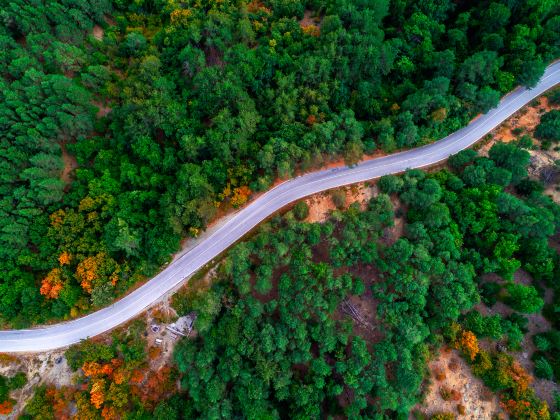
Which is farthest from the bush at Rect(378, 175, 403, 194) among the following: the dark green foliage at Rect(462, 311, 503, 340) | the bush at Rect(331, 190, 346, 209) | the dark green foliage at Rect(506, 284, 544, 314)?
the dark green foliage at Rect(506, 284, 544, 314)

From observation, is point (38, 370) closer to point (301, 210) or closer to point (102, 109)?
point (102, 109)

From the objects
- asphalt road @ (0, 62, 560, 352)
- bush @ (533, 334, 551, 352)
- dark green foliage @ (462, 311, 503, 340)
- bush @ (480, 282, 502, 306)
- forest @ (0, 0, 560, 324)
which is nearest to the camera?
dark green foliage @ (462, 311, 503, 340)

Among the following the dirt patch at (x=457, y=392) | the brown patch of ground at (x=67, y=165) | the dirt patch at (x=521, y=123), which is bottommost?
the dirt patch at (x=457, y=392)

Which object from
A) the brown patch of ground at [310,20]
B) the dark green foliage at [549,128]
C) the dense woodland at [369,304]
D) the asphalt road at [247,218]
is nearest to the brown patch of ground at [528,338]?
the dense woodland at [369,304]

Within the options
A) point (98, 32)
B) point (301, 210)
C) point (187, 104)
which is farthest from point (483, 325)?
point (98, 32)

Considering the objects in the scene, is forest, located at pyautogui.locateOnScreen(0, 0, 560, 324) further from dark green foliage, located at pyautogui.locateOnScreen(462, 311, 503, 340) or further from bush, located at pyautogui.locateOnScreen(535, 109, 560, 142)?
dark green foliage, located at pyautogui.locateOnScreen(462, 311, 503, 340)

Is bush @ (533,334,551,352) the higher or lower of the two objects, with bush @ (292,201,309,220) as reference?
lower

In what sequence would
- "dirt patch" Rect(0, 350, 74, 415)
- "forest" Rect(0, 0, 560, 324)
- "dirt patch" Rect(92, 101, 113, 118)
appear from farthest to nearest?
"dirt patch" Rect(92, 101, 113, 118) < "forest" Rect(0, 0, 560, 324) < "dirt patch" Rect(0, 350, 74, 415)

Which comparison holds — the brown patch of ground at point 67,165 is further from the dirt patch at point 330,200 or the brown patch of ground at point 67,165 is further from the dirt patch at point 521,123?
the dirt patch at point 521,123
